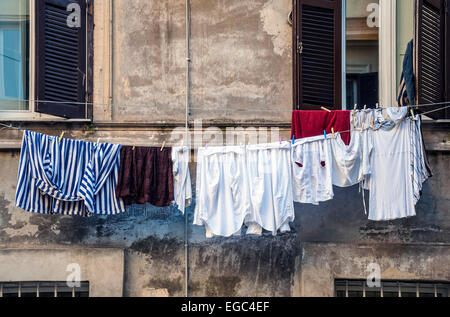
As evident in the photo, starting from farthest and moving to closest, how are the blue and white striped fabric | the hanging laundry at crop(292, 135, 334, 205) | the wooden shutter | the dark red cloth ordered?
the wooden shutter
the dark red cloth
the hanging laundry at crop(292, 135, 334, 205)
the blue and white striped fabric

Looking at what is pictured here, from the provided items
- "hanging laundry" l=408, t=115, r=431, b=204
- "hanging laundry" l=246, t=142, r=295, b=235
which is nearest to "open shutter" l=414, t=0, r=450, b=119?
"hanging laundry" l=408, t=115, r=431, b=204

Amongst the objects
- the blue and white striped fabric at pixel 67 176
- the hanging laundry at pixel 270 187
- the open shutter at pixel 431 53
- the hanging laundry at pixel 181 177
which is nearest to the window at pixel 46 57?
the blue and white striped fabric at pixel 67 176

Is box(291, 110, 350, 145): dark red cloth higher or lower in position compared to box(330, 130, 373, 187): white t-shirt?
higher

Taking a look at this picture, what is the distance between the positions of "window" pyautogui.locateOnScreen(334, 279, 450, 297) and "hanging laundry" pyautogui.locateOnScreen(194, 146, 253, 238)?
154 cm

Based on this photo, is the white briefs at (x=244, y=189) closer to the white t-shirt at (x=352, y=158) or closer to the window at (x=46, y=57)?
the white t-shirt at (x=352, y=158)

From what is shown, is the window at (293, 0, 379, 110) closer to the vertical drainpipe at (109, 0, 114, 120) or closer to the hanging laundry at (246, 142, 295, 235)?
the hanging laundry at (246, 142, 295, 235)

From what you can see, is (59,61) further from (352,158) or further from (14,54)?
(352,158)

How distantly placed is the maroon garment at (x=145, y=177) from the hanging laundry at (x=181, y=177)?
0.06 metres

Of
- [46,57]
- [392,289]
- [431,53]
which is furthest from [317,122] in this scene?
[46,57]


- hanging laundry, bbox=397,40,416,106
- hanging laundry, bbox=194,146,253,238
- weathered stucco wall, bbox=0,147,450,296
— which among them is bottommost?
weathered stucco wall, bbox=0,147,450,296

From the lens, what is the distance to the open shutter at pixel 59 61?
7578 mm

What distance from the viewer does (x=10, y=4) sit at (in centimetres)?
814

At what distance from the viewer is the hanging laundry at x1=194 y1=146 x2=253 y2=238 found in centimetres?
711

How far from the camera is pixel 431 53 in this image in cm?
761
